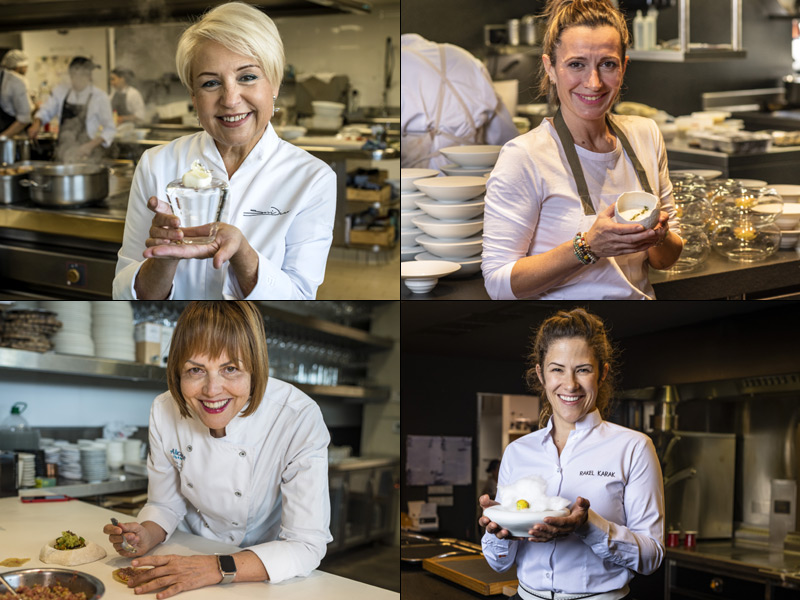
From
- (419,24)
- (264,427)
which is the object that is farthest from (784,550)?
(419,24)

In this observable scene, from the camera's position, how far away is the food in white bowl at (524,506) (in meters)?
1.56

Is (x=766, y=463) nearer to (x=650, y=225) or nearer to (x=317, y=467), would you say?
(x=650, y=225)

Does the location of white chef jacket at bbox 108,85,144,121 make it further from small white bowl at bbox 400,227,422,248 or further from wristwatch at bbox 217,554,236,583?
wristwatch at bbox 217,554,236,583

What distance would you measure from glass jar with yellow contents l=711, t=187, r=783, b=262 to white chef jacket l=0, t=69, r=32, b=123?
231 cm

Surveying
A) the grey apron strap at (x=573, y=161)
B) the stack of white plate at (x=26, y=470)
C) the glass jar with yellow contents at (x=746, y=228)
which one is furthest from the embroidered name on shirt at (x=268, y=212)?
the stack of white plate at (x=26, y=470)

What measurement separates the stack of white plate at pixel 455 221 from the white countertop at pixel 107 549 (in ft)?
2.57

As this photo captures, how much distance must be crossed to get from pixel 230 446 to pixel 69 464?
1.15 meters

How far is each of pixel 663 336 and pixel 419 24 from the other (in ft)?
3.32

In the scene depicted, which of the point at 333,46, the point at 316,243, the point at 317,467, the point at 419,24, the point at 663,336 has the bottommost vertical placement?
the point at 317,467

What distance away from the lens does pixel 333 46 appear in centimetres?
521

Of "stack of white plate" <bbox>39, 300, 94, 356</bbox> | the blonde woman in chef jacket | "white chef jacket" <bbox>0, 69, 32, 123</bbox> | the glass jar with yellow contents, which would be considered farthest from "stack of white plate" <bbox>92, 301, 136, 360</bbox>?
the glass jar with yellow contents

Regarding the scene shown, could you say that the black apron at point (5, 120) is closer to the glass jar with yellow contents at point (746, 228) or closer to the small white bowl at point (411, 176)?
the small white bowl at point (411, 176)

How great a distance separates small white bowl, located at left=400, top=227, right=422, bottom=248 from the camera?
1.95m

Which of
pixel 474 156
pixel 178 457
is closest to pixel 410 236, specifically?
pixel 474 156
